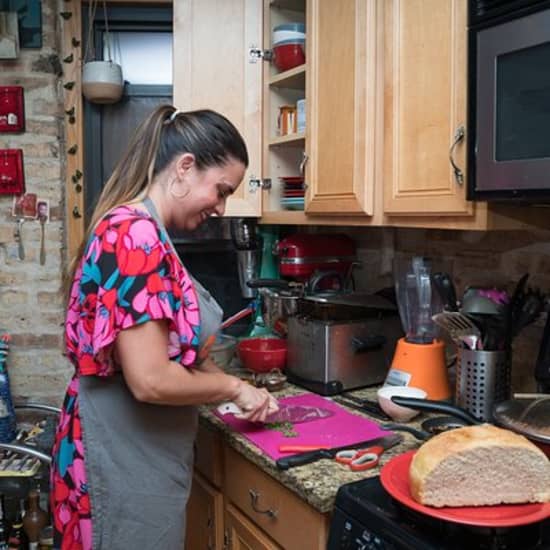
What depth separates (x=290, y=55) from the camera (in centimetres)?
204

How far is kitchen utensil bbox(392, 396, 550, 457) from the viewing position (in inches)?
43.3

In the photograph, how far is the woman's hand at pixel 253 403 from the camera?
1.41 m

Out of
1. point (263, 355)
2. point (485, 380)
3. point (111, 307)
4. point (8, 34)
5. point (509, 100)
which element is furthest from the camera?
point (8, 34)

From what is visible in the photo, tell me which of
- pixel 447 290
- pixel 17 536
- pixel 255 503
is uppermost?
pixel 447 290

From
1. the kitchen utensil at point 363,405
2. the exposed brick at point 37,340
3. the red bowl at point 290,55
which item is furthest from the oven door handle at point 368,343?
the exposed brick at point 37,340

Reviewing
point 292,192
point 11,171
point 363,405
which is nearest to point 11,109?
point 11,171

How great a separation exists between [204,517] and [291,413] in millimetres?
411

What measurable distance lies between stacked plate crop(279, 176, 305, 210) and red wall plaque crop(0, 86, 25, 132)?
1042 millimetres

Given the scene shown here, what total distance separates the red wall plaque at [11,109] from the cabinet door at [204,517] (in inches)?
58.4

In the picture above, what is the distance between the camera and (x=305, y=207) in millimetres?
1951

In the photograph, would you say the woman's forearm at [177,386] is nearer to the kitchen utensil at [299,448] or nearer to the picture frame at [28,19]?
the kitchen utensil at [299,448]

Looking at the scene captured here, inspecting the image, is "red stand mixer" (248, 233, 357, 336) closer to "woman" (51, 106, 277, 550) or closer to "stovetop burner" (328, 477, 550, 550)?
"woman" (51, 106, 277, 550)

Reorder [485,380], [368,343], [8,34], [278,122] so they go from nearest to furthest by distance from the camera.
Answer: [485,380] < [368,343] < [278,122] < [8,34]

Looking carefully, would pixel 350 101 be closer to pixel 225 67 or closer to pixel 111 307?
pixel 225 67
